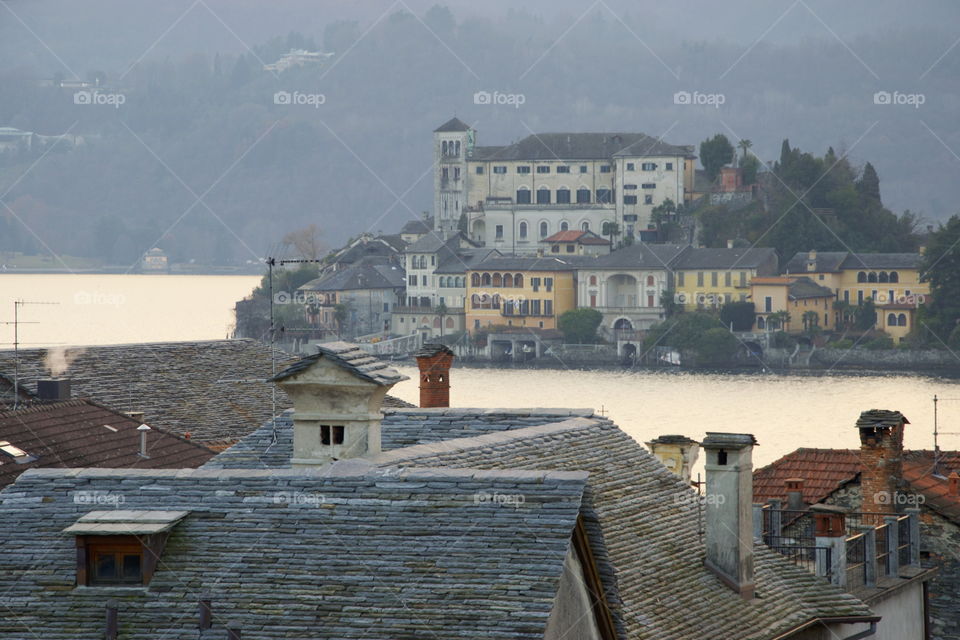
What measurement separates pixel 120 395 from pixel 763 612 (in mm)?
13562

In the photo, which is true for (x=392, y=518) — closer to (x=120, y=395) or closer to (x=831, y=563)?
(x=831, y=563)

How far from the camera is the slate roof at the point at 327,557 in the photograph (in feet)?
31.4

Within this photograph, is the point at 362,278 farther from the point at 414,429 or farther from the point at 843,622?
the point at 843,622

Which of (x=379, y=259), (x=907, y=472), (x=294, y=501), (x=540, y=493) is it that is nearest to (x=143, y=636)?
(x=294, y=501)

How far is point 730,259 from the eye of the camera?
14762 centimetres

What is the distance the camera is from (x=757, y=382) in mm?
123562

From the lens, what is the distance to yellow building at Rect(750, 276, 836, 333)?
14138 centimetres

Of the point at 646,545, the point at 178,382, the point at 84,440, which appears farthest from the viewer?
the point at 178,382

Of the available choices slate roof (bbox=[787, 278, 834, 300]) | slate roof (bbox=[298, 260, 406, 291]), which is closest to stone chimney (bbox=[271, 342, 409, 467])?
slate roof (bbox=[787, 278, 834, 300])

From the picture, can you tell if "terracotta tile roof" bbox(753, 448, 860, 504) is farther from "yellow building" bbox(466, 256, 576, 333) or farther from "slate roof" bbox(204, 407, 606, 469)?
"yellow building" bbox(466, 256, 576, 333)

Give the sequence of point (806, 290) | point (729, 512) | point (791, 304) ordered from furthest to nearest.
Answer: point (806, 290)
point (791, 304)
point (729, 512)

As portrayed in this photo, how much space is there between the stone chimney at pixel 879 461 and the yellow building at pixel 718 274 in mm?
124539

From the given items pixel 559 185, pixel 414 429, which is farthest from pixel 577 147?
pixel 414 429

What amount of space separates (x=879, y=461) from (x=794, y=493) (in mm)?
1090
